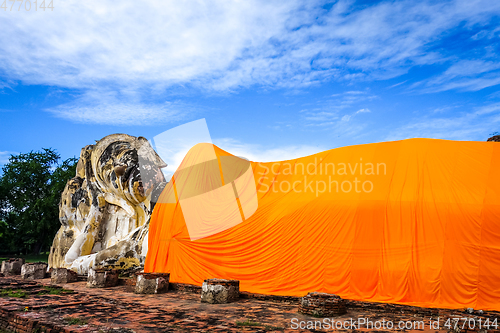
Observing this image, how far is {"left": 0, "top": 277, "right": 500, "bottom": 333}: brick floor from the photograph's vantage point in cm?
545

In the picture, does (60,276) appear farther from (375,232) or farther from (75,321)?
(375,232)

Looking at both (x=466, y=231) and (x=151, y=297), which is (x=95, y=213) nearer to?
(x=151, y=297)

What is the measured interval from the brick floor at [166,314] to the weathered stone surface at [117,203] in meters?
3.53

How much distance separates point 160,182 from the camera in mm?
13859

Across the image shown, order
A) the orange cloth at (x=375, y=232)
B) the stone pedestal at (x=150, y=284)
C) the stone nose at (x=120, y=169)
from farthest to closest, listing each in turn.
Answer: the stone nose at (x=120, y=169)
the stone pedestal at (x=150, y=284)
the orange cloth at (x=375, y=232)

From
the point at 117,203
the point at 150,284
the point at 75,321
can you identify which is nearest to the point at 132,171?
the point at 117,203

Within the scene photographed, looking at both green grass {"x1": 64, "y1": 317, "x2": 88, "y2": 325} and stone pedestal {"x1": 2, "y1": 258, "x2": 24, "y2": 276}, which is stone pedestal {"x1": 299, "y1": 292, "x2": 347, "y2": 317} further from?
stone pedestal {"x1": 2, "y1": 258, "x2": 24, "y2": 276}

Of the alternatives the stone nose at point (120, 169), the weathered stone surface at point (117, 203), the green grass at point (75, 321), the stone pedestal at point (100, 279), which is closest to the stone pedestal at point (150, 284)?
the stone pedestal at point (100, 279)

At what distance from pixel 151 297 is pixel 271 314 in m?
3.38

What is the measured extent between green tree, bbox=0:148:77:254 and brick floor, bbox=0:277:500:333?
19982mm

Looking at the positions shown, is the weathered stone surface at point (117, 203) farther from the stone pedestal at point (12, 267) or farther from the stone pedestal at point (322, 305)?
the stone pedestal at point (322, 305)

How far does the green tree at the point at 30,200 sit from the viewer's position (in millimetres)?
25719

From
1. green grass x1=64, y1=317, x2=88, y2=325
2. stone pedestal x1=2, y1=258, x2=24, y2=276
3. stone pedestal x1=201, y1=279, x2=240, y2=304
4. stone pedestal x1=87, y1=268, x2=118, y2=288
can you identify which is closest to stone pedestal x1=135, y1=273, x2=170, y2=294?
stone pedestal x1=87, y1=268, x2=118, y2=288

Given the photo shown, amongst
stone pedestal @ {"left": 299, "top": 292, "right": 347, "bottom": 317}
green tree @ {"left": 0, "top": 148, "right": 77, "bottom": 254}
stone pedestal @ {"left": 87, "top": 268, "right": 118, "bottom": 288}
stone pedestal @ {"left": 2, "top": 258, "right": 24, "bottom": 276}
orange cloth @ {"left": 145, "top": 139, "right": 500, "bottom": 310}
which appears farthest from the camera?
green tree @ {"left": 0, "top": 148, "right": 77, "bottom": 254}
